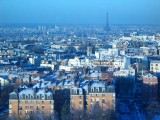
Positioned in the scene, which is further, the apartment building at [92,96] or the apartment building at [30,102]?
the apartment building at [92,96]

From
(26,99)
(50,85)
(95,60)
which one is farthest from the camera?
(95,60)

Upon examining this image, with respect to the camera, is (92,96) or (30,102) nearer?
(30,102)

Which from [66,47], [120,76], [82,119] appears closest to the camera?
[82,119]

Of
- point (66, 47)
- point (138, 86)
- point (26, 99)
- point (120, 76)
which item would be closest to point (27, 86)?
point (26, 99)

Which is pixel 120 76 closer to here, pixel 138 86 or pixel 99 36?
pixel 138 86

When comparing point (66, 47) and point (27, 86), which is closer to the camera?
point (27, 86)

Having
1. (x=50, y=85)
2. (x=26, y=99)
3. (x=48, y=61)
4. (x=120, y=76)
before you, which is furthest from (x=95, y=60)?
(x=26, y=99)

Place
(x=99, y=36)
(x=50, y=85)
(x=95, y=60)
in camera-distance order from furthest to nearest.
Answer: (x=99, y=36) → (x=95, y=60) → (x=50, y=85)

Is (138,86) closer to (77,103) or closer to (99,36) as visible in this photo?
(77,103)

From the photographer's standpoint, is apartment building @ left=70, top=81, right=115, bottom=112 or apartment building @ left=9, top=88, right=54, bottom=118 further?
apartment building @ left=70, top=81, right=115, bottom=112
